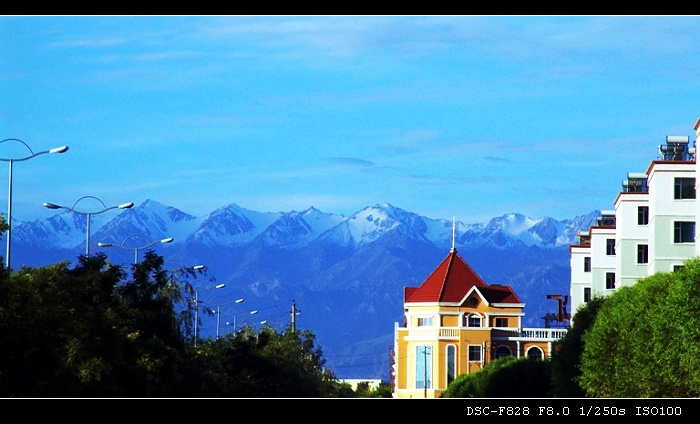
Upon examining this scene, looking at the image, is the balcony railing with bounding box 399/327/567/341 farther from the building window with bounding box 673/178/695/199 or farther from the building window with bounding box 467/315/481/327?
the building window with bounding box 673/178/695/199

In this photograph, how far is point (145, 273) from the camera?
53.6m

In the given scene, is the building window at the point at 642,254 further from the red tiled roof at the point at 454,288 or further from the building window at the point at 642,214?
the red tiled roof at the point at 454,288

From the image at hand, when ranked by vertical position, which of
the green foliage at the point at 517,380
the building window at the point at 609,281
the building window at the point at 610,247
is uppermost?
the building window at the point at 610,247

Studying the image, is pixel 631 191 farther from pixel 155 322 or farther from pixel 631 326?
pixel 155 322

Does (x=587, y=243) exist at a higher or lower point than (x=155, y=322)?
higher

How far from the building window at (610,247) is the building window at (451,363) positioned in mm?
37432

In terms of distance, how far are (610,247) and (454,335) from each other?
38779 mm

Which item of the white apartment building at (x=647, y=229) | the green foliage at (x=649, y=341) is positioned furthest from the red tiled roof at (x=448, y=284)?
the green foliage at (x=649, y=341)

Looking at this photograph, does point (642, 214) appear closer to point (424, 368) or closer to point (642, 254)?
point (642, 254)

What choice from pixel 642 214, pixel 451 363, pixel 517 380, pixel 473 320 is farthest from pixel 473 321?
pixel 642 214

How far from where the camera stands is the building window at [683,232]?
263ft

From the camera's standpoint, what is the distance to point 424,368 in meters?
144
